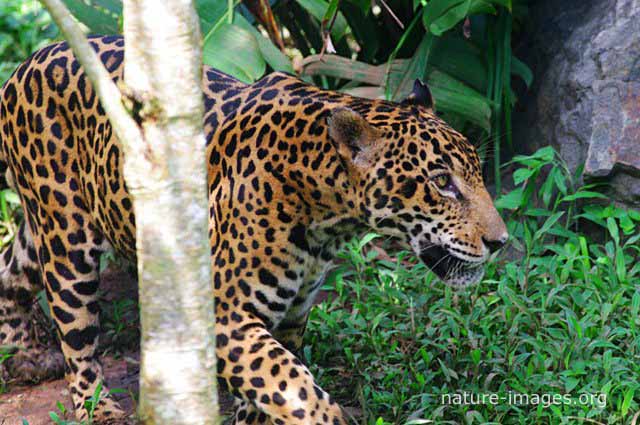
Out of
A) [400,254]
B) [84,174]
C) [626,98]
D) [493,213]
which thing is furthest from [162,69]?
[626,98]

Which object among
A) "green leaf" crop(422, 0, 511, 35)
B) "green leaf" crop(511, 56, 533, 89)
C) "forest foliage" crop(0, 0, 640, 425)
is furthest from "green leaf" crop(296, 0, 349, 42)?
"green leaf" crop(511, 56, 533, 89)

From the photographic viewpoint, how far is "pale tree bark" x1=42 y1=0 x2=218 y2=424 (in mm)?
3148

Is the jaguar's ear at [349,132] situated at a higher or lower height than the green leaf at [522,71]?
higher

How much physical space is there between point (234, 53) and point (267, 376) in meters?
2.68

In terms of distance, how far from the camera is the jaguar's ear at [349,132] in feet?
14.6

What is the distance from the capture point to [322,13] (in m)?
6.94

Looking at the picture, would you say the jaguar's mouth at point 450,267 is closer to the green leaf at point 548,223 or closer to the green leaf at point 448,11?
the green leaf at point 548,223

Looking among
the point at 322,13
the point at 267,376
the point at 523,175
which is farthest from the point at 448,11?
the point at 267,376

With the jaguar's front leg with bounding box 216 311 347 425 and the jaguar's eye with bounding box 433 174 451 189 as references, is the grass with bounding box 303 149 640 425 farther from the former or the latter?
the jaguar's eye with bounding box 433 174 451 189

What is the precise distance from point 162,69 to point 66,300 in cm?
255

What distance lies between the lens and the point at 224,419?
534cm

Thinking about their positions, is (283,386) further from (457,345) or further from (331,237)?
(457,345)

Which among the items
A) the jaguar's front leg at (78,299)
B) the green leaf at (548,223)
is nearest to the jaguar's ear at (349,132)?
the jaguar's front leg at (78,299)

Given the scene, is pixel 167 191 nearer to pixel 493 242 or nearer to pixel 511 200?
pixel 493 242
